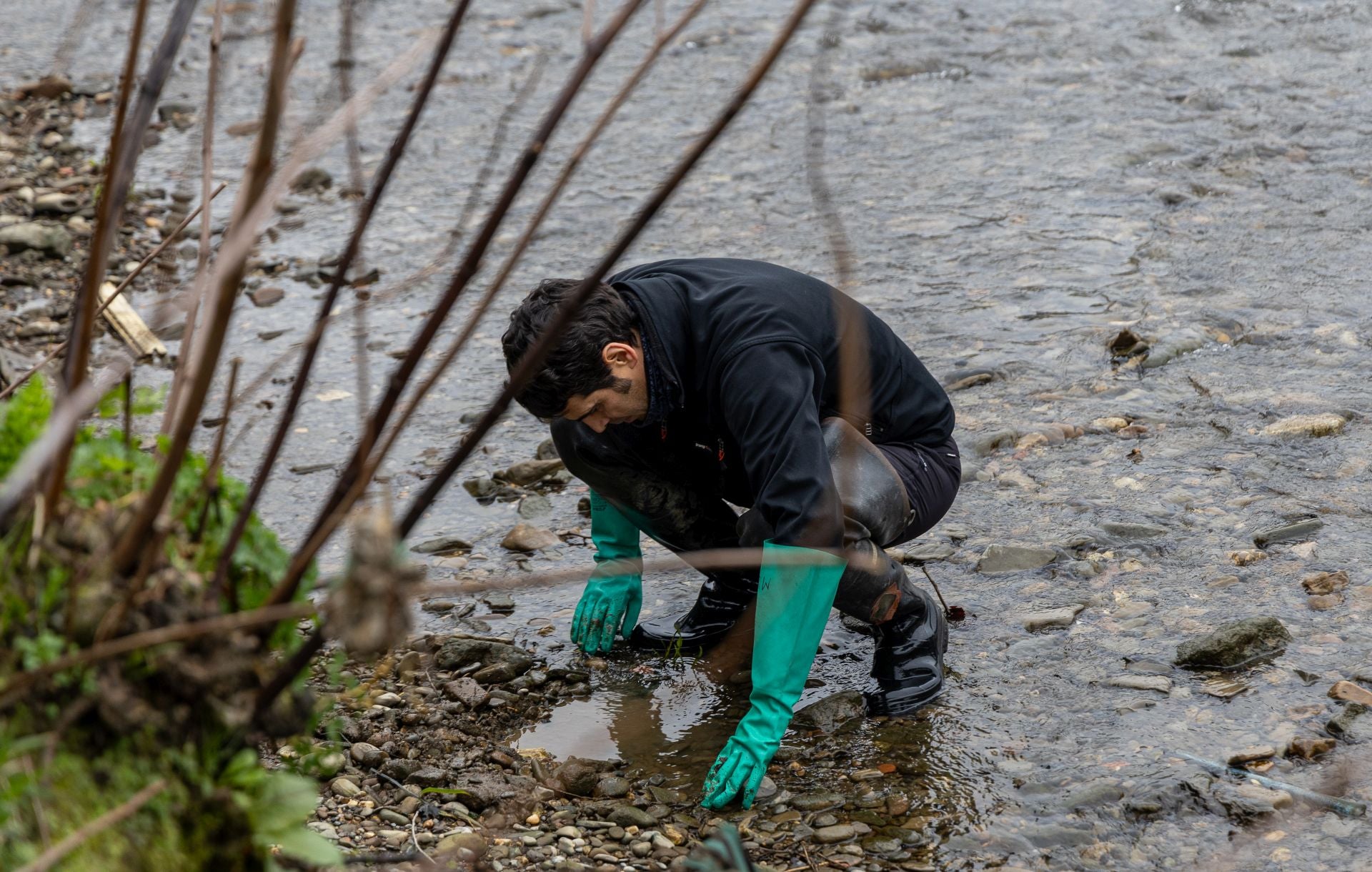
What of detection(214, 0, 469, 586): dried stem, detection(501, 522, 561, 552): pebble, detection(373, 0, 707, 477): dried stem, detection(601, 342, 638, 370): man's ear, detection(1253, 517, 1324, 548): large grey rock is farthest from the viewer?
detection(501, 522, 561, 552): pebble

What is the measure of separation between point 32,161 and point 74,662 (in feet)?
20.4

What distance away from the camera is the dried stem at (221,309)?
49.9 inches

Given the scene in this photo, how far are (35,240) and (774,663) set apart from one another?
175 inches

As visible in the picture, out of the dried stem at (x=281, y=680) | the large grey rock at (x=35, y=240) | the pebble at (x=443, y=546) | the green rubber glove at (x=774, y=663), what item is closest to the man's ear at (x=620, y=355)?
the green rubber glove at (x=774, y=663)

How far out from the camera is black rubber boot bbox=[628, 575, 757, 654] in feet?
11.9

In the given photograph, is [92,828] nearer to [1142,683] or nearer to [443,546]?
[1142,683]

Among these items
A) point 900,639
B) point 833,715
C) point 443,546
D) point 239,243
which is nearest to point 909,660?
point 900,639

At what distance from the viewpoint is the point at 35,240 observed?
576cm

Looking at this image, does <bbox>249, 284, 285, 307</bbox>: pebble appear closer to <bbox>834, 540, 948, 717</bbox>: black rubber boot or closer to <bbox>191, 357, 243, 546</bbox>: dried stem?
<bbox>834, 540, 948, 717</bbox>: black rubber boot

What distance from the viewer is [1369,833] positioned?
260 cm

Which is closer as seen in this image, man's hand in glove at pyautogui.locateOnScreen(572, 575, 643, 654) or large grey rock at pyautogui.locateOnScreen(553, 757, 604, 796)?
large grey rock at pyautogui.locateOnScreen(553, 757, 604, 796)

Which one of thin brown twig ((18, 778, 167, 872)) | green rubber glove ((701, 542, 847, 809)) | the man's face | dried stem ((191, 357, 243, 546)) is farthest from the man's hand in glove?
thin brown twig ((18, 778, 167, 872))

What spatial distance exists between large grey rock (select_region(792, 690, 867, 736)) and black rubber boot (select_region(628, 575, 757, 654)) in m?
0.43

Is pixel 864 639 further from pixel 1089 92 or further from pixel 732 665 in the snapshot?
pixel 1089 92
